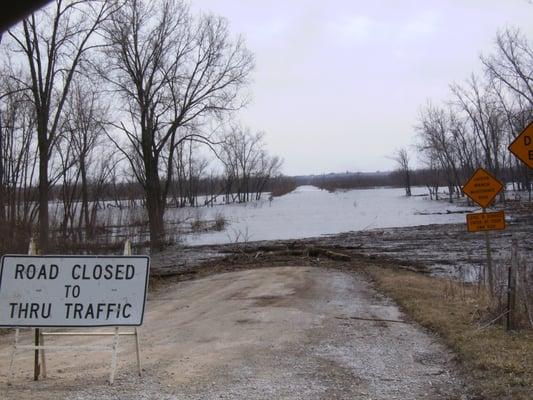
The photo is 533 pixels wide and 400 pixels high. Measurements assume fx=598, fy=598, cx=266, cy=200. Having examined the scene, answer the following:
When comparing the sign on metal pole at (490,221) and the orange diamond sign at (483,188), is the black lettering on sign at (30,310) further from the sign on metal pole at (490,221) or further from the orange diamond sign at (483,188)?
the orange diamond sign at (483,188)

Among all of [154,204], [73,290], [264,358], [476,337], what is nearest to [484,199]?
[476,337]

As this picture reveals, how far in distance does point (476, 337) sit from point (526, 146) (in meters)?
2.72

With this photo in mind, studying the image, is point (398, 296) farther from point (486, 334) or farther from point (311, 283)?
point (486, 334)

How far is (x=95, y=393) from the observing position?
5672mm

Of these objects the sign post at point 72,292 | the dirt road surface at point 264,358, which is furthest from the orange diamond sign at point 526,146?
the sign post at point 72,292

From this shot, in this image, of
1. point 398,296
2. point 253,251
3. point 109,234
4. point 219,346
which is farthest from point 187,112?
point 219,346

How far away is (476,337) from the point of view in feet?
25.6

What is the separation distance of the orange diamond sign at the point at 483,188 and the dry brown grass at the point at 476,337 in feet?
6.58

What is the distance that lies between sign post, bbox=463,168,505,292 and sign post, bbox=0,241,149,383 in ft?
28.6

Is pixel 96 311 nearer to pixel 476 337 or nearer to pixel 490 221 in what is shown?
pixel 476 337

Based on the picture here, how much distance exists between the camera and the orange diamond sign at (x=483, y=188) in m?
13.4

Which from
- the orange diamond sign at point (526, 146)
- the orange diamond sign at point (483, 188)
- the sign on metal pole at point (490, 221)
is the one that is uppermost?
the orange diamond sign at point (526, 146)

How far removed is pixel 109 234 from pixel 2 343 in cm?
1728

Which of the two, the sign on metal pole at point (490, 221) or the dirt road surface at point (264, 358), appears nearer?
the dirt road surface at point (264, 358)
